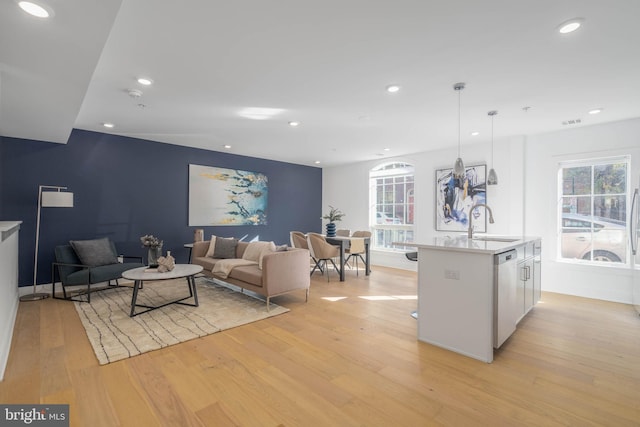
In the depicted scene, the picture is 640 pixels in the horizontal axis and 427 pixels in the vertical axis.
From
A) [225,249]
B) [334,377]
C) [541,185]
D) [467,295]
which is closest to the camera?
[334,377]

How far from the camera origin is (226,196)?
630 cm

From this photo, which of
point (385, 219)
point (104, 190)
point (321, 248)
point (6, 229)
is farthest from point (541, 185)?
point (104, 190)

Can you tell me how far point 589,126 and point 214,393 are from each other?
233 inches

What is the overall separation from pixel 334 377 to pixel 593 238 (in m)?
4.76

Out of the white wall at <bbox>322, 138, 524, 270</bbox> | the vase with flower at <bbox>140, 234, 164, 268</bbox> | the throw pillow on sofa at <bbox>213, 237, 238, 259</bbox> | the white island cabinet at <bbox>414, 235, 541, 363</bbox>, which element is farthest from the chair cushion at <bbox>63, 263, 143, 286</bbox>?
the white wall at <bbox>322, 138, 524, 270</bbox>

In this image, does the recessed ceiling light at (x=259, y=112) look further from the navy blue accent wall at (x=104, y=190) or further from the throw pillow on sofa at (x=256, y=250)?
the navy blue accent wall at (x=104, y=190)

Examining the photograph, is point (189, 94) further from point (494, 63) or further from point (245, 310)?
point (494, 63)

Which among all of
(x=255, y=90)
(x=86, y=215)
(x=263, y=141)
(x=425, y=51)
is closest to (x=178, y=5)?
(x=255, y=90)

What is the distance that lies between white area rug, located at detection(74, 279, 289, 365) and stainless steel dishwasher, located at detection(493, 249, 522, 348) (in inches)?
90.9

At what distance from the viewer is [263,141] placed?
541 centimetres

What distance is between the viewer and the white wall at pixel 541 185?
419 centimetres

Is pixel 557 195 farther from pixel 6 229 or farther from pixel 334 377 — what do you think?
pixel 6 229

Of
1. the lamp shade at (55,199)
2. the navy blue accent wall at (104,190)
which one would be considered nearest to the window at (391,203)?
the navy blue accent wall at (104,190)

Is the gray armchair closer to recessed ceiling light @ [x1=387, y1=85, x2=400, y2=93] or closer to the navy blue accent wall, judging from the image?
the navy blue accent wall
